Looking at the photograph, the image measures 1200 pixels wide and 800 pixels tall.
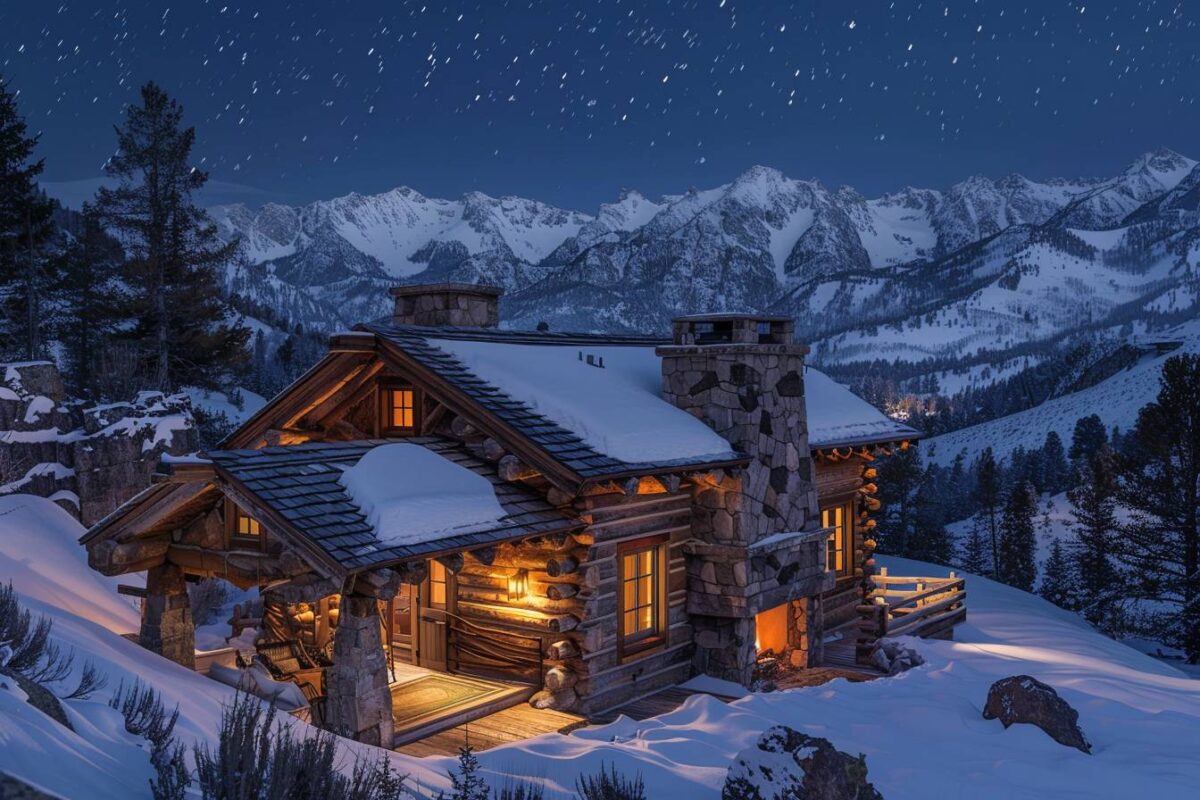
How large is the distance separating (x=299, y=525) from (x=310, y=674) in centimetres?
377

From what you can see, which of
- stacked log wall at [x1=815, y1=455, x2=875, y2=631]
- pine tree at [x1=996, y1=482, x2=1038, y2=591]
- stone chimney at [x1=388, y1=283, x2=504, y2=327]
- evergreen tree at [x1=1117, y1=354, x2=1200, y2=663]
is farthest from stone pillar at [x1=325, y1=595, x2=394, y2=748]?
pine tree at [x1=996, y1=482, x2=1038, y2=591]

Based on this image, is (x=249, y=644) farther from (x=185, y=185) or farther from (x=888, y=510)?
(x=888, y=510)

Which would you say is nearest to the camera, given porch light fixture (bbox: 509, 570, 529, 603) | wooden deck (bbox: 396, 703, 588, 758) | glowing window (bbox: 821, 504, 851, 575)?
wooden deck (bbox: 396, 703, 588, 758)

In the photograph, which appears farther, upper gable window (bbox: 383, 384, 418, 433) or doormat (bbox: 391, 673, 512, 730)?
upper gable window (bbox: 383, 384, 418, 433)

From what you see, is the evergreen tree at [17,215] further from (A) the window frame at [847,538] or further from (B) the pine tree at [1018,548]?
(B) the pine tree at [1018,548]

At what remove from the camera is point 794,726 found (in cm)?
1016

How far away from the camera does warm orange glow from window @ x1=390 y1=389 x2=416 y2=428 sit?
13.4 meters

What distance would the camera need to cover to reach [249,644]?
1428 cm

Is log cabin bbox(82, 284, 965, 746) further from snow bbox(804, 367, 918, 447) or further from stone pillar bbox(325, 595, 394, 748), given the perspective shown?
snow bbox(804, 367, 918, 447)

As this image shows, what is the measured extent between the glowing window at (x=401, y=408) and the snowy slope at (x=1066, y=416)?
92685 millimetres

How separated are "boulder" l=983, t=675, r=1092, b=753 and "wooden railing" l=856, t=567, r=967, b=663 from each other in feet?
14.6

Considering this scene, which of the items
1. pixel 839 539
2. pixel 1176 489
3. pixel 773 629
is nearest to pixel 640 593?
pixel 773 629

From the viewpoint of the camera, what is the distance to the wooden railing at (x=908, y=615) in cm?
1527

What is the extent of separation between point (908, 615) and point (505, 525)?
32.5ft
